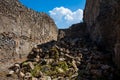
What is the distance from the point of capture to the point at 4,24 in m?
12.1

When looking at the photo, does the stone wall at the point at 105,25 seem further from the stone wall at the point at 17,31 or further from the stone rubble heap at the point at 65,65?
the stone wall at the point at 17,31

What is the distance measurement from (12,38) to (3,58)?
3.87ft

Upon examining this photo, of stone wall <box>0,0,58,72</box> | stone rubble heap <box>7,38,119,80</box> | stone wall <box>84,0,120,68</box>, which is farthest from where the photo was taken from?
stone wall <box>84,0,120,68</box>

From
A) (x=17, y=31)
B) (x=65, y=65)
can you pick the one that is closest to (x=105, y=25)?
(x=65, y=65)

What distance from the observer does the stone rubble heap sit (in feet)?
33.9

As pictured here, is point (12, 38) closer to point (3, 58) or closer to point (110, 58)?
point (3, 58)

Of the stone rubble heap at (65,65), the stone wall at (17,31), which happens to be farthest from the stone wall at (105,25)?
the stone wall at (17,31)

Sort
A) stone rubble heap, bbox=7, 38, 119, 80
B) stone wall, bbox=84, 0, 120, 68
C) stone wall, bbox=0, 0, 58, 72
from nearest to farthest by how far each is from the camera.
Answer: stone rubble heap, bbox=7, 38, 119, 80
stone wall, bbox=0, 0, 58, 72
stone wall, bbox=84, 0, 120, 68

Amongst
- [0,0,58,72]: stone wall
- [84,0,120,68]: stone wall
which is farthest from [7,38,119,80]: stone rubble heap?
[84,0,120,68]: stone wall

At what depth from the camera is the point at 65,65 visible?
1158cm

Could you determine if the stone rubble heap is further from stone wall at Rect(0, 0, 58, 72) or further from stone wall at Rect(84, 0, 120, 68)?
stone wall at Rect(84, 0, 120, 68)

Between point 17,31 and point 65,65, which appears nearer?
point 65,65

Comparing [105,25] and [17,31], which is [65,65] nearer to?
[17,31]

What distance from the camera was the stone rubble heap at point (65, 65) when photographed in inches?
407
